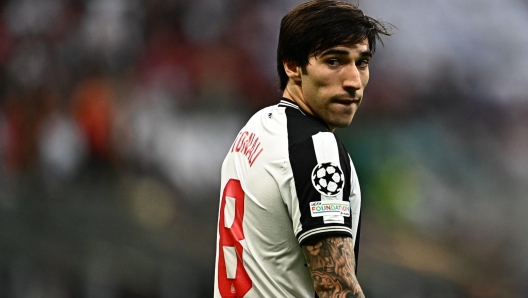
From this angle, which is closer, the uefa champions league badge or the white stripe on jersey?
the uefa champions league badge

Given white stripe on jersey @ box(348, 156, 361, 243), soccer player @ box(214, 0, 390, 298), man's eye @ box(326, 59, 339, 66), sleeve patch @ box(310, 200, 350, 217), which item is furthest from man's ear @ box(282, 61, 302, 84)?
sleeve patch @ box(310, 200, 350, 217)

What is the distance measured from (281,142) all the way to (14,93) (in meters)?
4.89

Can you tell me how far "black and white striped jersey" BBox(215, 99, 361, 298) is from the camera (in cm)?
204

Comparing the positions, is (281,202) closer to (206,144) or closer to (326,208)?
(326,208)

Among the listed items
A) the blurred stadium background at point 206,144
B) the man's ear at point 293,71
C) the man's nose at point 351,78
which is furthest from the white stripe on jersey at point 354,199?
the blurred stadium background at point 206,144

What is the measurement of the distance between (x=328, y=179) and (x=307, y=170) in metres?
0.06

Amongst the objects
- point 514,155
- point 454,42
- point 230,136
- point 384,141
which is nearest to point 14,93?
point 230,136

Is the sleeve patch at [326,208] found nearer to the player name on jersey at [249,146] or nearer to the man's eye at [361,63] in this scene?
the player name on jersey at [249,146]

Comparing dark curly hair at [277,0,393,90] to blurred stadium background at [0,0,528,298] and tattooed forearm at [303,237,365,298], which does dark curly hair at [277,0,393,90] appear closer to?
tattooed forearm at [303,237,365,298]

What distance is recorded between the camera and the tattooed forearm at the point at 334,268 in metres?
1.99

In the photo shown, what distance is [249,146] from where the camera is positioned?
2334 millimetres

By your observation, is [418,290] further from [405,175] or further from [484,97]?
[484,97]

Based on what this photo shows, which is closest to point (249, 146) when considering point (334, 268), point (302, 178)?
point (302, 178)

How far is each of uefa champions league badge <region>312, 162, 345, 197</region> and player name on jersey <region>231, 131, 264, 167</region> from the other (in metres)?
0.26
